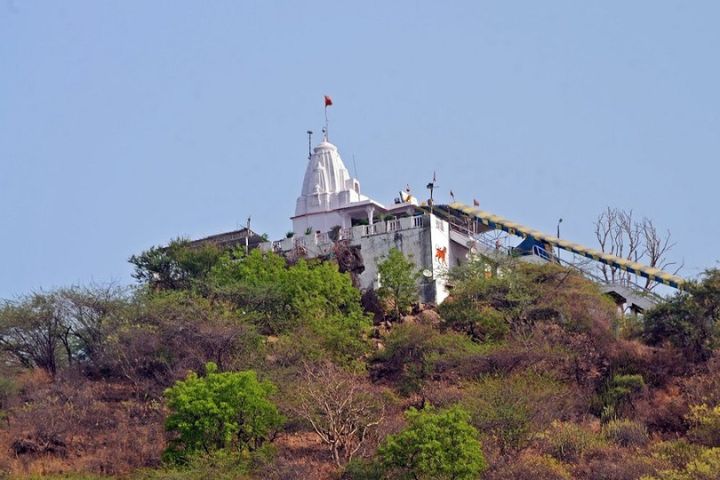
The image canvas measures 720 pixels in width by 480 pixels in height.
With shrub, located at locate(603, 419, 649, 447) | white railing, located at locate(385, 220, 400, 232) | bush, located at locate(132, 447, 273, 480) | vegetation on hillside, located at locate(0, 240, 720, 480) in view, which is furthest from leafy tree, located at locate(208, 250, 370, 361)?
shrub, located at locate(603, 419, 649, 447)

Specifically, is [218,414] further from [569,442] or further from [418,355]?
[569,442]

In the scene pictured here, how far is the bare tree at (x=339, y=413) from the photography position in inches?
1526

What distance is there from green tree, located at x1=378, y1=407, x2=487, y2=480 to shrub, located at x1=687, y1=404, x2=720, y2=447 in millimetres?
5850

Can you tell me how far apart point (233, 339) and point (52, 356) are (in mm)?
6685

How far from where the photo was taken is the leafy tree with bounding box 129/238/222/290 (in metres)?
51.9

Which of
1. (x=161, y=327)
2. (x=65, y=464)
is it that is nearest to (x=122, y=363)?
(x=161, y=327)

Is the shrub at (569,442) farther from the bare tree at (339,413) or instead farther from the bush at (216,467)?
the bush at (216,467)

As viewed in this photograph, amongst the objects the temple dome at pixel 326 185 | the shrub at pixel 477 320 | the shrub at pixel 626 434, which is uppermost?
the temple dome at pixel 326 185

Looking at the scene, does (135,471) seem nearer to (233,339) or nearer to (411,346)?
(233,339)

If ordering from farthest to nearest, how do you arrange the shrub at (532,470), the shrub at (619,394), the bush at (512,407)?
the shrub at (619,394)
the bush at (512,407)
the shrub at (532,470)

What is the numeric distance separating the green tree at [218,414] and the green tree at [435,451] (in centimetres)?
451

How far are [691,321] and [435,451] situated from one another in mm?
11438

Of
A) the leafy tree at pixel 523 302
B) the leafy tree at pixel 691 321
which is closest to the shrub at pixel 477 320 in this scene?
the leafy tree at pixel 523 302

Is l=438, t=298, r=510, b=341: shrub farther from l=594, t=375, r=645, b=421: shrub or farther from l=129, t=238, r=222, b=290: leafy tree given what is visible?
l=129, t=238, r=222, b=290: leafy tree
